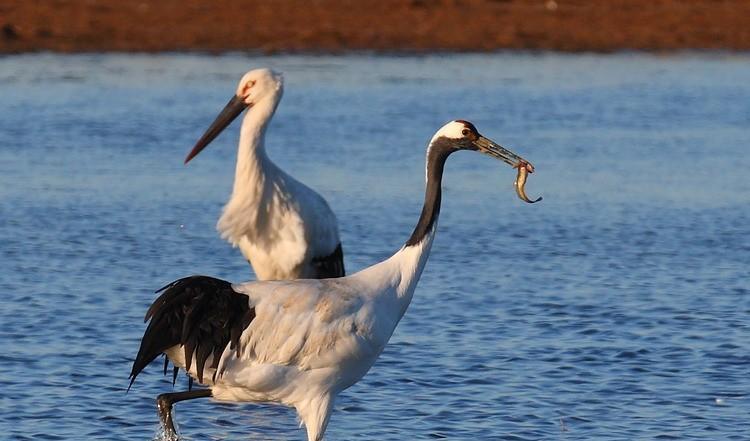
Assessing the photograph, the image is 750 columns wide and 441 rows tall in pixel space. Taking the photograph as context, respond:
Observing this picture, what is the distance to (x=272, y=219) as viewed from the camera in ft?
30.8

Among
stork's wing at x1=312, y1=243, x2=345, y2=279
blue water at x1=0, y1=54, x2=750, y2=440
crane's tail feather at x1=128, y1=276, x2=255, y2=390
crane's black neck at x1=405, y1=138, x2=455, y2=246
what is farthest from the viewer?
stork's wing at x1=312, y1=243, x2=345, y2=279

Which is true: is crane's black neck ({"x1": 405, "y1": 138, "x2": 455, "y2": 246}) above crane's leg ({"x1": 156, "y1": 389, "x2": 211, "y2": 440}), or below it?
above

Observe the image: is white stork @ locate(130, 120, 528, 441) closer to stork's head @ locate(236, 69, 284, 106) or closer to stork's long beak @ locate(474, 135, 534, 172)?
stork's long beak @ locate(474, 135, 534, 172)

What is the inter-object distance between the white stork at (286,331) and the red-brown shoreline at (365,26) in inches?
713

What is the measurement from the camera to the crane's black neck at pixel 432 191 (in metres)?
7.53

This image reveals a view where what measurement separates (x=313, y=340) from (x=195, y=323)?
21.5 inches

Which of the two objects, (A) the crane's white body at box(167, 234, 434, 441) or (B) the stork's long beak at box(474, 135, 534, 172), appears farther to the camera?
(B) the stork's long beak at box(474, 135, 534, 172)

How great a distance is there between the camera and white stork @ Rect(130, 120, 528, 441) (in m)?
7.23

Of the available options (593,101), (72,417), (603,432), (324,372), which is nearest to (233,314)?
(324,372)

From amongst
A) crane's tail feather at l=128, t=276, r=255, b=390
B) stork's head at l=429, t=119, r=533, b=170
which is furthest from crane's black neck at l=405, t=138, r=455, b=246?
crane's tail feather at l=128, t=276, r=255, b=390

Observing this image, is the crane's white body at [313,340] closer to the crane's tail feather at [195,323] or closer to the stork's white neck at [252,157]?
the crane's tail feather at [195,323]

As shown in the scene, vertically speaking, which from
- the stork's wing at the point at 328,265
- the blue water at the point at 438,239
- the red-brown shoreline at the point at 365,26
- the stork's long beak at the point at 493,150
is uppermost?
the stork's long beak at the point at 493,150

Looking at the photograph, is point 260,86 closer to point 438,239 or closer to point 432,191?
point 432,191

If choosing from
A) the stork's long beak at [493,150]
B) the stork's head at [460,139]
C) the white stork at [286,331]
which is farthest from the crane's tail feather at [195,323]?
the stork's long beak at [493,150]
